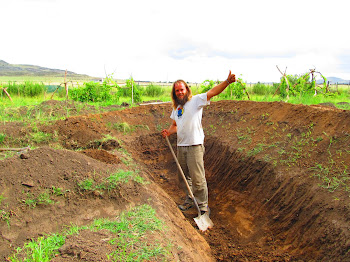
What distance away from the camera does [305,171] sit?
4234mm

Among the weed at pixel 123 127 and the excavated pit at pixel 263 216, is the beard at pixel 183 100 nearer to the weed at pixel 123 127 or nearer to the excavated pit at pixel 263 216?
the excavated pit at pixel 263 216

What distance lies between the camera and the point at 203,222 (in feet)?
15.1

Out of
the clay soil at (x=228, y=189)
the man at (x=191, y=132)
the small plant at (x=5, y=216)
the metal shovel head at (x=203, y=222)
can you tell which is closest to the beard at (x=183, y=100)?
the man at (x=191, y=132)

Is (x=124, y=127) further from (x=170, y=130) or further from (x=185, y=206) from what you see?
(x=185, y=206)

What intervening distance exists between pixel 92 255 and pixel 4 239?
1.22 metres

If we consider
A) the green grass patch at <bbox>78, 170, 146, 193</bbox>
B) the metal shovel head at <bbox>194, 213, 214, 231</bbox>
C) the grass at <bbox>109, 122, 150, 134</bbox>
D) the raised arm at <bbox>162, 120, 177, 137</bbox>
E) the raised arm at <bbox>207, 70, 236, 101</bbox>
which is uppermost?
the raised arm at <bbox>207, 70, 236, 101</bbox>

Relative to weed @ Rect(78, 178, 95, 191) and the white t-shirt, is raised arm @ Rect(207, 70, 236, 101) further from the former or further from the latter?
weed @ Rect(78, 178, 95, 191)

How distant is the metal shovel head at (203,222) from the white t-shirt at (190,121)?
1305 mm


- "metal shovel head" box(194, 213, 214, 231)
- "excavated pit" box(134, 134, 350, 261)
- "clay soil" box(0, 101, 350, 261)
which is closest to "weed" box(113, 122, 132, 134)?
"clay soil" box(0, 101, 350, 261)

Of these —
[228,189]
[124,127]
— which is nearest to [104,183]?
[228,189]

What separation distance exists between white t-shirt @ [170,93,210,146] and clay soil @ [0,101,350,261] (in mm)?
1019

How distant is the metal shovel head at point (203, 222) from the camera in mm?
4516

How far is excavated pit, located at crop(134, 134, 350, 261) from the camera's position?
3.27m

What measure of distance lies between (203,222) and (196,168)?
3.09 feet
